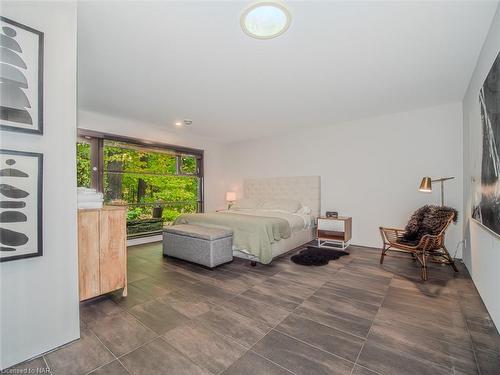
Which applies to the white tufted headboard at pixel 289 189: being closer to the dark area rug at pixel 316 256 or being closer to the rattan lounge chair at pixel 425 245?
the dark area rug at pixel 316 256

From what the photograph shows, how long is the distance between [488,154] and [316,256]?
8.31 ft

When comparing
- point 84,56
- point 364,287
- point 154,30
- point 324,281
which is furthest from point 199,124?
point 364,287

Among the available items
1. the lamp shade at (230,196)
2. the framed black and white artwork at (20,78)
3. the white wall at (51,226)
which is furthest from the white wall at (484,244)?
the lamp shade at (230,196)

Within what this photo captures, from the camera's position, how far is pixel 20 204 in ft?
4.83

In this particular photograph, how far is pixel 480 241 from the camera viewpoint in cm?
252

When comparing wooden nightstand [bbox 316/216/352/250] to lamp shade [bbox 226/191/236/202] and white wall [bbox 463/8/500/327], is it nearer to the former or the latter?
white wall [bbox 463/8/500/327]

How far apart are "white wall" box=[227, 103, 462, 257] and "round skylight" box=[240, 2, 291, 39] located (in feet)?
10.9

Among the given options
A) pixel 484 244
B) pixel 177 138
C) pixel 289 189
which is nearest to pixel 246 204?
pixel 289 189

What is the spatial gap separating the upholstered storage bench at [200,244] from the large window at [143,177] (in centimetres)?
112

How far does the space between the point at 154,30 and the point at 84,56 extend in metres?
0.98

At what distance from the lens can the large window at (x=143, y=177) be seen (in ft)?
14.0

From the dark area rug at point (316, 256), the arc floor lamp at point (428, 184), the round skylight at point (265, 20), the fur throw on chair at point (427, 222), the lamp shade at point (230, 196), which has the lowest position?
the dark area rug at point (316, 256)

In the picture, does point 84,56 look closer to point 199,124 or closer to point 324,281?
point 199,124

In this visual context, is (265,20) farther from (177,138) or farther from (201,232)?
(177,138)
